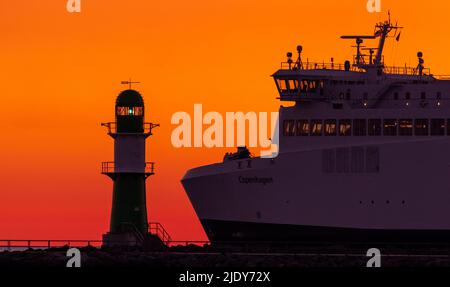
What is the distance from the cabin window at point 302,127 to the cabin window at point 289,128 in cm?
37

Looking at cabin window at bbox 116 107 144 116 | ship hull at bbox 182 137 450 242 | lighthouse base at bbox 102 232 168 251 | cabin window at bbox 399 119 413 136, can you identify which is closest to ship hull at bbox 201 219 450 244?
ship hull at bbox 182 137 450 242

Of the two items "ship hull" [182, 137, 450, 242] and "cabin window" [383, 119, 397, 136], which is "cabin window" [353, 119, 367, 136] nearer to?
"ship hull" [182, 137, 450, 242]

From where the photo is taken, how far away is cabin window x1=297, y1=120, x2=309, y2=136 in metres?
134

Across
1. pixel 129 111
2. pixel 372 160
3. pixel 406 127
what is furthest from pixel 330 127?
pixel 129 111

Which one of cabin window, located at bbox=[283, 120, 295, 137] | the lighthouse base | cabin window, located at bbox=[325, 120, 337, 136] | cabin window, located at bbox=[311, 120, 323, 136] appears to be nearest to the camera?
the lighthouse base

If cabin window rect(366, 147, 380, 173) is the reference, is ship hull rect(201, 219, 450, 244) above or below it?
below

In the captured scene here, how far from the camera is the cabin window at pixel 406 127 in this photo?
131 metres

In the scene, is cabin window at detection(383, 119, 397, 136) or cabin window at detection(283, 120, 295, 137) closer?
cabin window at detection(383, 119, 397, 136)

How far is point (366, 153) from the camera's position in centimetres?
13162

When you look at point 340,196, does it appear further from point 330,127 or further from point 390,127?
point 390,127
